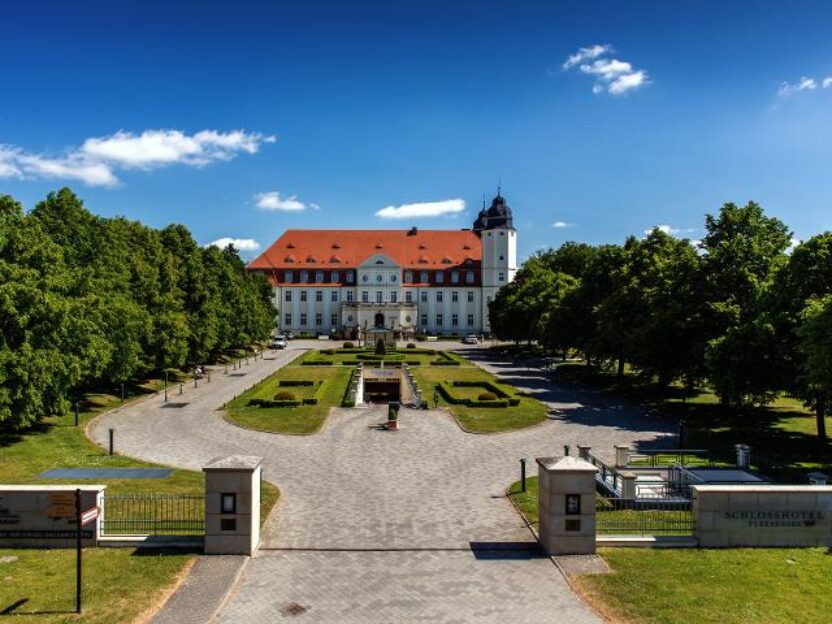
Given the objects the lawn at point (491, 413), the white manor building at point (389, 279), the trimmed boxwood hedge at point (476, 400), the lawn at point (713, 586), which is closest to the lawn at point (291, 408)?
the lawn at point (491, 413)

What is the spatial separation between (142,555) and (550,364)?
51.1m

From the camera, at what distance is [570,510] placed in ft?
53.1

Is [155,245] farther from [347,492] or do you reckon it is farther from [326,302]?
[326,302]

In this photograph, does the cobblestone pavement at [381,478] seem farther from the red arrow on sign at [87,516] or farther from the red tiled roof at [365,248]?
the red tiled roof at [365,248]

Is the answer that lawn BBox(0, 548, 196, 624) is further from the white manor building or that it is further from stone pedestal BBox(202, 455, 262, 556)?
the white manor building

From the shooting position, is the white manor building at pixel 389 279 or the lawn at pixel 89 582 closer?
the lawn at pixel 89 582

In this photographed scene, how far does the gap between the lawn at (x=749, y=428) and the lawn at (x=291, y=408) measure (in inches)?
712

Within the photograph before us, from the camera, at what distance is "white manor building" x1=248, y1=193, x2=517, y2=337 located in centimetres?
10600

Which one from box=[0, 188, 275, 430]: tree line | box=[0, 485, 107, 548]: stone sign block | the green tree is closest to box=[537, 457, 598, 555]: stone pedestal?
box=[0, 485, 107, 548]: stone sign block

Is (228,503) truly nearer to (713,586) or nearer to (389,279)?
(713,586)

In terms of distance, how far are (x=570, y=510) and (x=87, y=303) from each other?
85.1ft

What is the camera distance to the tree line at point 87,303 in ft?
88.7

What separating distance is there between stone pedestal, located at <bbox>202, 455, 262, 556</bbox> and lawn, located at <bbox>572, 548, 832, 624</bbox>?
24.7 feet

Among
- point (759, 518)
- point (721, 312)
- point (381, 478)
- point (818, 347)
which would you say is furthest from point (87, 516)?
point (721, 312)
